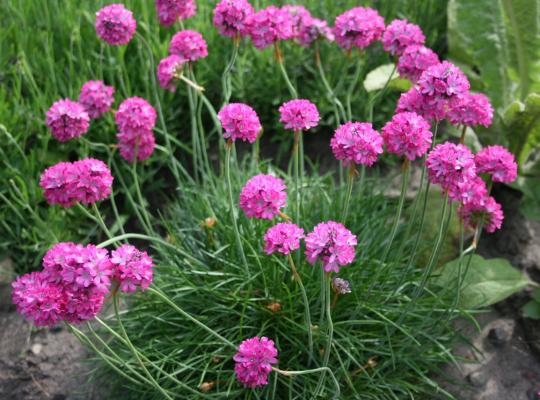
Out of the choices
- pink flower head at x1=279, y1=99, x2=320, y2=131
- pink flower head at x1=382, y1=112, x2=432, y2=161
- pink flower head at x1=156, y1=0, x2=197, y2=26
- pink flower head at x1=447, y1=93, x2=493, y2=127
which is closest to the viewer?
pink flower head at x1=382, y1=112, x2=432, y2=161

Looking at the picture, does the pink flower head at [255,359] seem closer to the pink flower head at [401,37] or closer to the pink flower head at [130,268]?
the pink flower head at [130,268]

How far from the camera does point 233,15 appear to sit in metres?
2.30

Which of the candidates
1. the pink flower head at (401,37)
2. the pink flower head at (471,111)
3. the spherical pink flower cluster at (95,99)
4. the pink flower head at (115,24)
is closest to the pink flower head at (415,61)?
the pink flower head at (401,37)

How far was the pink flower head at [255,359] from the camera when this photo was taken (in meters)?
1.87

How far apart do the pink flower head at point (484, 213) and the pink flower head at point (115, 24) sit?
122 cm

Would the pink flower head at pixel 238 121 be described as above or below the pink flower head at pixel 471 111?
above

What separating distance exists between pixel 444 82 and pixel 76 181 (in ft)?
3.29

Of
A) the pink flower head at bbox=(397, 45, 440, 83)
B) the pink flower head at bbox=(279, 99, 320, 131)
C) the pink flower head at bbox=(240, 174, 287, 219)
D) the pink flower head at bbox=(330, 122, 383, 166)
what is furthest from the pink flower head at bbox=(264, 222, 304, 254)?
the pink flower head at bbox=(397, 45, 440, 83)

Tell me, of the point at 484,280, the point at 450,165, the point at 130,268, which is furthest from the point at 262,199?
the point at 484,280

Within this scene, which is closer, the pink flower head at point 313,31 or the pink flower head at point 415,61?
the pink flower head at point 415,61

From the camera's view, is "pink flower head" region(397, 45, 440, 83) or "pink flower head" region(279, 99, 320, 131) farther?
"pink flower head" region(397, 45, 440, 83)

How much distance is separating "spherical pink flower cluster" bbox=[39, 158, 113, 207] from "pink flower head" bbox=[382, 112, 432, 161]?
2.52 ft

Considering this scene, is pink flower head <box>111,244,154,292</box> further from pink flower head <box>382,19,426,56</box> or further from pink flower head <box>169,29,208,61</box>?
pink flower head <box>382,19,426,56</box>

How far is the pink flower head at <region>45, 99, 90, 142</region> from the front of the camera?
2.37 meters
